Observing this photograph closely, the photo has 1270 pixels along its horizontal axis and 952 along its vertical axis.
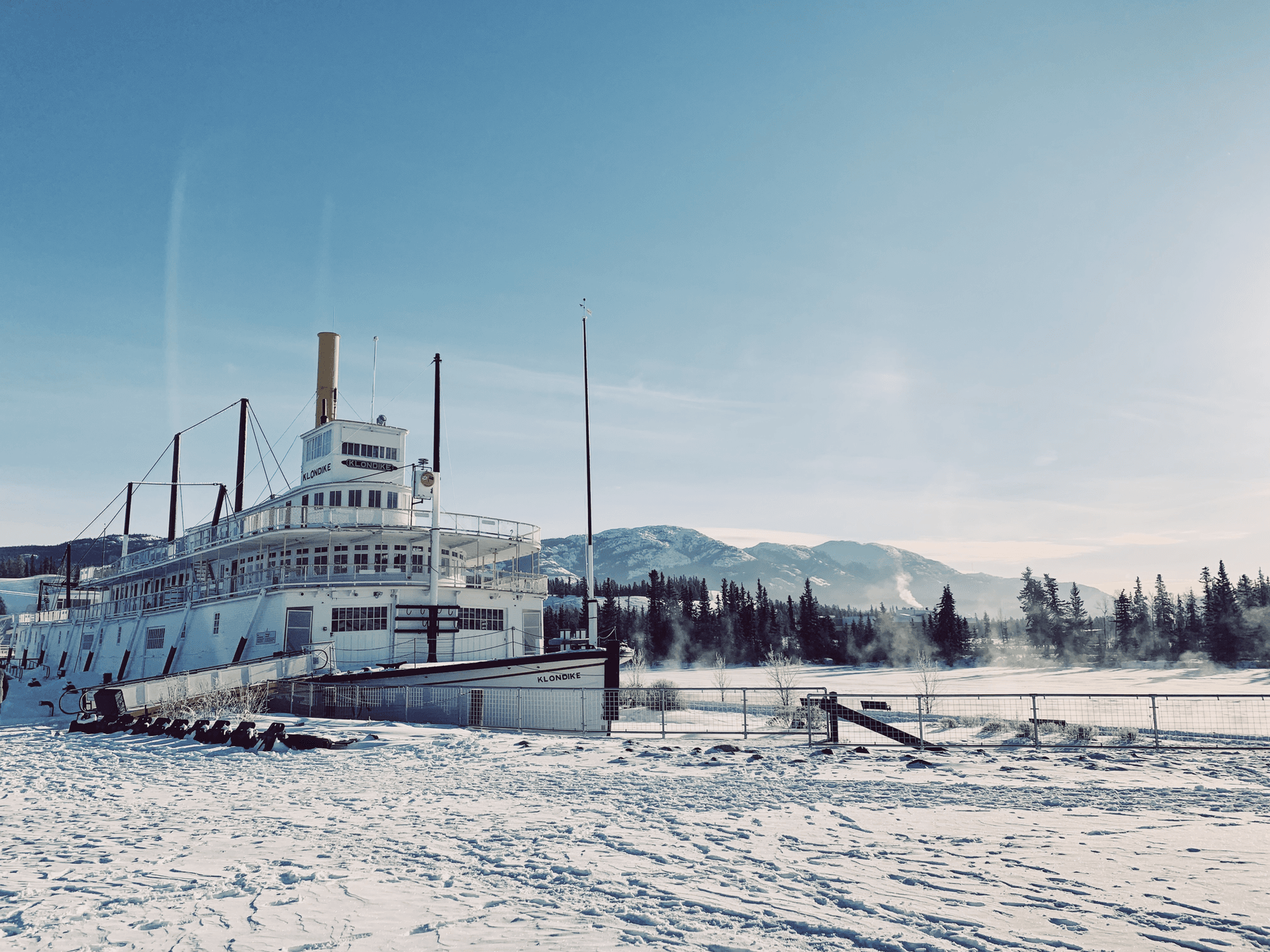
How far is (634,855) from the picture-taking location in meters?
8.24

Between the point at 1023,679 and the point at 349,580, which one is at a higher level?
the point at 349,580

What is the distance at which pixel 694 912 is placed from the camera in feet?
21.2

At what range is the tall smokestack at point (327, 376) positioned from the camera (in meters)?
38.3

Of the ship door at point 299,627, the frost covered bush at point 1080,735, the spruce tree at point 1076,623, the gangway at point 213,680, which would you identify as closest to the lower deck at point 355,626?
the ship door at point 299,627

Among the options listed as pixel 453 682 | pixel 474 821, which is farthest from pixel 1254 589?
pixel 474 821

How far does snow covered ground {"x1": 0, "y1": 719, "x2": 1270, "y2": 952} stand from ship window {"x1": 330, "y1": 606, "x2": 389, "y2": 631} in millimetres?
11986

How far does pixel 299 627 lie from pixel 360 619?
1.96 m

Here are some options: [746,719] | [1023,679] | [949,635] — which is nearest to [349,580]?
[746,719]

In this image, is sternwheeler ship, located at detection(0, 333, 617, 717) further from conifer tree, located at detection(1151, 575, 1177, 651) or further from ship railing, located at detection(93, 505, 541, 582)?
conifer tree, located at detection(1151, 575, 1177, 651)

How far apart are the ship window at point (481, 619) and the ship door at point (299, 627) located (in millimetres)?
4902

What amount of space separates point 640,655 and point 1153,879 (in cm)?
8576

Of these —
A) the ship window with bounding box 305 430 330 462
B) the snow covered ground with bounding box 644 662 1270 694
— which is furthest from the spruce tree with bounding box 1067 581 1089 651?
the ship window with bounding box 305 430 330 462

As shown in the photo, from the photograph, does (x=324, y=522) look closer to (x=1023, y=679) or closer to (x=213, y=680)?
(x=213, y=680)

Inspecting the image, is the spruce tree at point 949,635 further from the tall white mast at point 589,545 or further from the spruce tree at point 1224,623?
the tall white mast at point 589,545
